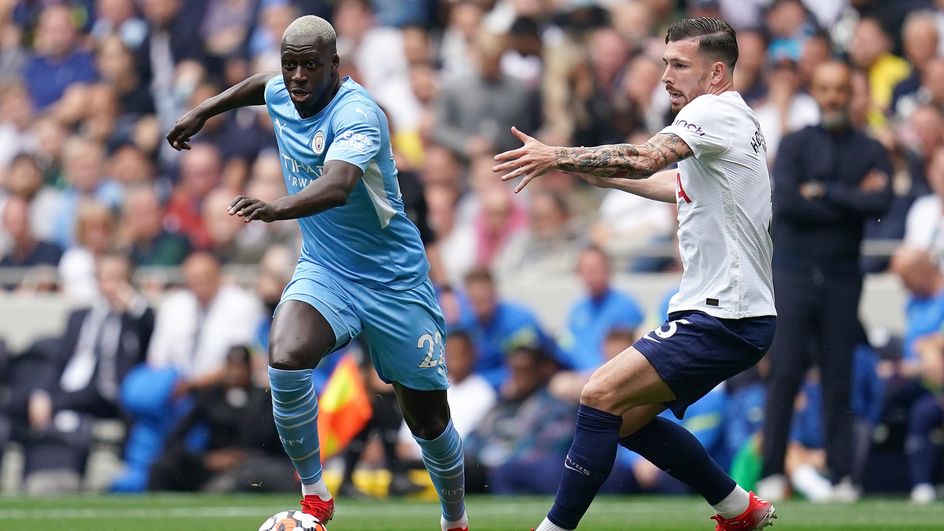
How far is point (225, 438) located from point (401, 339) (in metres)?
6.00

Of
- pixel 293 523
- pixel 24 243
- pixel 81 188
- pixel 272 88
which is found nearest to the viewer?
pixel 293 523

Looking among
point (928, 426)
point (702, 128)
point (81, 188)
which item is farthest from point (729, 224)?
point (81, 188)

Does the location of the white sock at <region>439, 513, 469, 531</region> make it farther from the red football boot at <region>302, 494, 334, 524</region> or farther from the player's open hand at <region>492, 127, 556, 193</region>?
the player's open hand at <region>492, 127, 556, 193</region>

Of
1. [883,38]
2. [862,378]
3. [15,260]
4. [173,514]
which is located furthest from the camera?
[15,260]

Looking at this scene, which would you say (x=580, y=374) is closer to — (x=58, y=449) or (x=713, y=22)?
(x=58, y=449)

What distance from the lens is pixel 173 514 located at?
37.1ft

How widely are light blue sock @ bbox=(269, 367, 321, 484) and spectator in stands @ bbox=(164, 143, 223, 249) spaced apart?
9585 millimetres

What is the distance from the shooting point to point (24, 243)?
17.6 meters

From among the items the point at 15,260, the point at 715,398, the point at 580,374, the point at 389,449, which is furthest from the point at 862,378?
the point at 15,260

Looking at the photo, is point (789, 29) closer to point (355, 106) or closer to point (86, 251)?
point (86, 251)

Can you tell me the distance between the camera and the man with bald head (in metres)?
12.0

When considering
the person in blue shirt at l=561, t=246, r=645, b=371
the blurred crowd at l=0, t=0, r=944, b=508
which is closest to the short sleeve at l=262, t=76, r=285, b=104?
the blurred crowd at l=0, t=0, r=944, b=508

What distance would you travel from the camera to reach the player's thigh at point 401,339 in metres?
8.20

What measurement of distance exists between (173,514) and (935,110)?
7.37 meters
